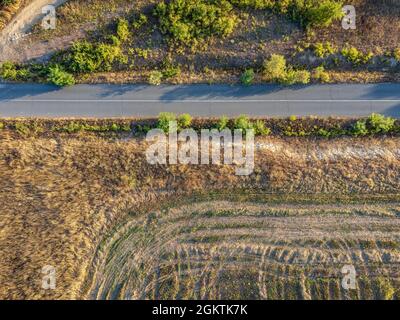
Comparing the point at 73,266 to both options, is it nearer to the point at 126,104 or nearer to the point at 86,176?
the point at 86,176

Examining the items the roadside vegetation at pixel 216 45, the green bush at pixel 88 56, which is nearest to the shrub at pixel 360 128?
the roadside vegetation at pixel 216 45

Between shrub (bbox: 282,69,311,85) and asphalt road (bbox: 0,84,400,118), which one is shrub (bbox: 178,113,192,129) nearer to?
asphalt road (bbox: 0,84,400,118)

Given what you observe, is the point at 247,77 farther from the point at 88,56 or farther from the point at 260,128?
the point at 88,56

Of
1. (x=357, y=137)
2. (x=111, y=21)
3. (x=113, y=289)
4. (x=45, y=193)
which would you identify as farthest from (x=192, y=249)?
(x=111, y=21)

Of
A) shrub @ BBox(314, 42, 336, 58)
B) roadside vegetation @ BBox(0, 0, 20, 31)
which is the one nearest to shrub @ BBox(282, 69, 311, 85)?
shrub @ BBox(314, 42, 336, 58)

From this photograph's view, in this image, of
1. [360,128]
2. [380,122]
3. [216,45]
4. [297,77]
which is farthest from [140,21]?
[380,122]

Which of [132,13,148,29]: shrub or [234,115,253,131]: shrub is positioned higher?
[132,13,148,29]: shrub

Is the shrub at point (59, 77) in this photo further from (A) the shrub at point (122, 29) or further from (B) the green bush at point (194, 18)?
(B) the green bush at point (194, 18)
